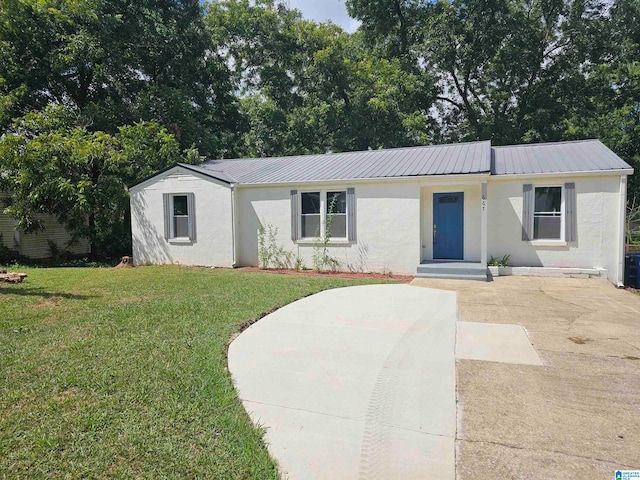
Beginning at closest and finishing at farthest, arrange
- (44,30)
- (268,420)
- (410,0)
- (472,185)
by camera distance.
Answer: (268,420), (472,185), (44,30), (410,0)

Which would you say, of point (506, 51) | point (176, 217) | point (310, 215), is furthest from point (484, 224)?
point (506, 51)

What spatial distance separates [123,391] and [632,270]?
1217 cm

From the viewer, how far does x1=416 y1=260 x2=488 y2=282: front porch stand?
979cm

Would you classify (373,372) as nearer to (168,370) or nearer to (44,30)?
(168,370)

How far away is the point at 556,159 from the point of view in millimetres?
10961

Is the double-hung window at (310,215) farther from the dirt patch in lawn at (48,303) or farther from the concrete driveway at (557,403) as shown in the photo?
the dirt patch in lawn at (48,303)

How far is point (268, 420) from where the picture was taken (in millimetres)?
3088

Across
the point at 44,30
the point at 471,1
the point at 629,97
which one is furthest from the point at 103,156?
the point at 629,97

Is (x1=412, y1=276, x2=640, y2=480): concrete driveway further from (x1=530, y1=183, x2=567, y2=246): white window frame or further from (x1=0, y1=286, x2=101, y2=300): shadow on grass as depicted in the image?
(x1=0, y1=286, x2=101, y2=300): shadow on grass

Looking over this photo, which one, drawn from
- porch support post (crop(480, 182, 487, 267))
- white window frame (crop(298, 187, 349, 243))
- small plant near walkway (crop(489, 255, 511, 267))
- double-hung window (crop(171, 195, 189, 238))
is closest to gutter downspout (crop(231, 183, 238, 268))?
double-hung window (crop(171, 195, 189, 238))

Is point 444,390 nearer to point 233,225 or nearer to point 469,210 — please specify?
point 469,210

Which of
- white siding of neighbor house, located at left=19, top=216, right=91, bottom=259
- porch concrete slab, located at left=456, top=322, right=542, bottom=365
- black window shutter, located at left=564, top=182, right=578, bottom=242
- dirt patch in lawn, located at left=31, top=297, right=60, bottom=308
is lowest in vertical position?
porch concrete slab, located at left=456, top=322, right=542, bottom=365

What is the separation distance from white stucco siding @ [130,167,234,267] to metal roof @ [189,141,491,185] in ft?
1.78

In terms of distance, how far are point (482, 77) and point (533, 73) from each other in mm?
2692
